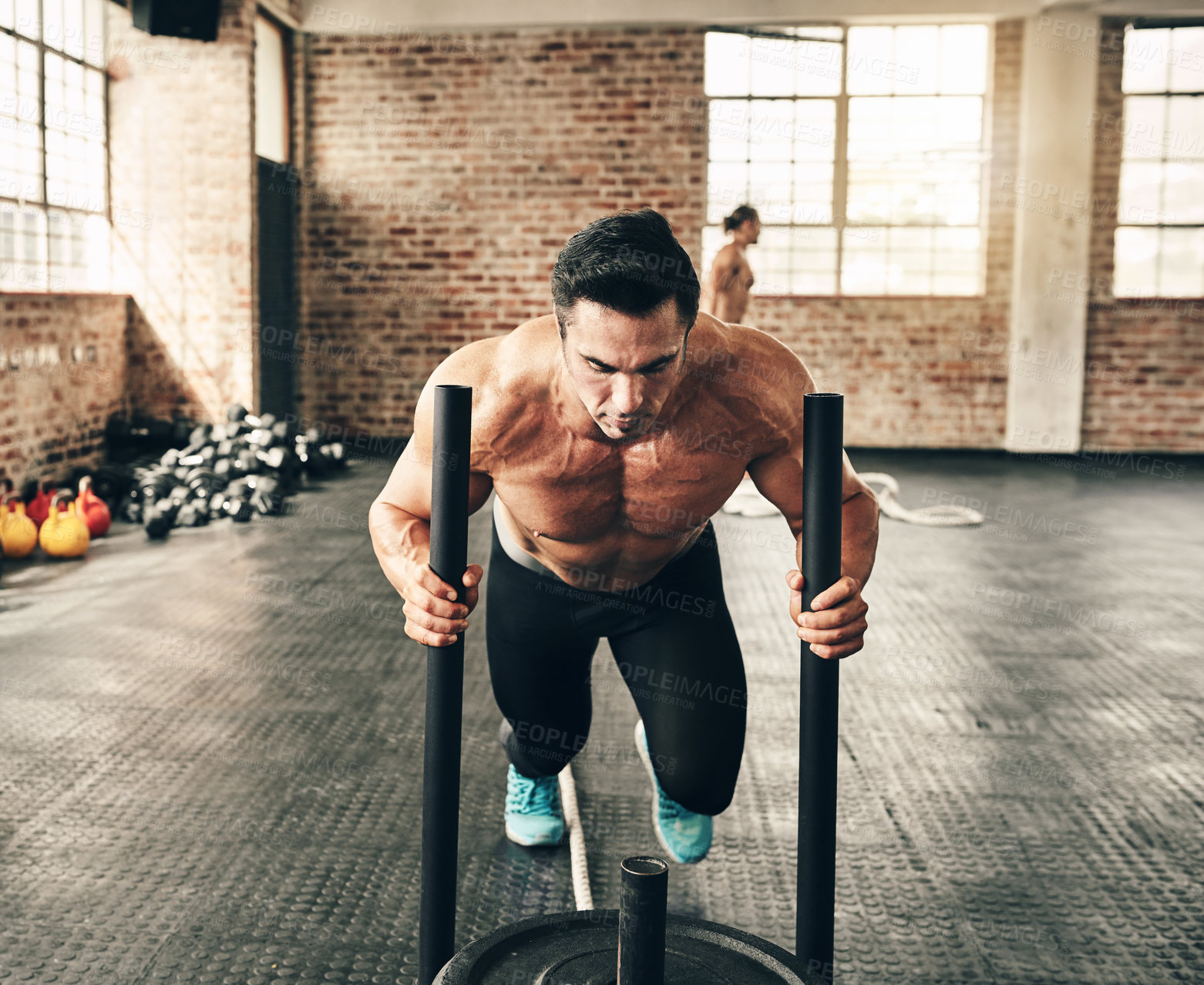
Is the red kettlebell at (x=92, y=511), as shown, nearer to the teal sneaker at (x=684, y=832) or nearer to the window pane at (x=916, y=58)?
the teal sneaker at (x=684, y=832)

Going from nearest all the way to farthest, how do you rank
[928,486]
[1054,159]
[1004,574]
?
[1004,574] < [928,486] < [1054,159]

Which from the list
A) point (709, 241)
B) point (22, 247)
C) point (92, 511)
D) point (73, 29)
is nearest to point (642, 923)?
point (92, 511)

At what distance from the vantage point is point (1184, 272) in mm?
8164

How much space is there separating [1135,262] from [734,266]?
3.95 m

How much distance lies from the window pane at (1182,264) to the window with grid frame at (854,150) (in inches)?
51.6

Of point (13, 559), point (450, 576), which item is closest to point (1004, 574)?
point (450, 576)

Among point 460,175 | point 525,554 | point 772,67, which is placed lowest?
point 525,554

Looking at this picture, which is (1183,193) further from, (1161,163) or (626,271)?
(626,271)

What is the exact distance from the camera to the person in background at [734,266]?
5918mm

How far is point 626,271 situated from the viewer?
1.30m

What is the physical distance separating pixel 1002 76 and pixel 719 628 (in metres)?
7.41

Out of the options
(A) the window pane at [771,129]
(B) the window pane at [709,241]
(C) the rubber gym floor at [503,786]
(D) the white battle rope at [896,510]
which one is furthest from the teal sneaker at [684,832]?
(A) the window pane at [771,129]

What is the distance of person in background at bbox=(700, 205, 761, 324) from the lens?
5.92 meters

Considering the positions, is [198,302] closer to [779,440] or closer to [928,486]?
[928,486]
